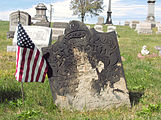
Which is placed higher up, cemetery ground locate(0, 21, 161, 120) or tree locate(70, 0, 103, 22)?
tree locate(70, 0, 103, 22)

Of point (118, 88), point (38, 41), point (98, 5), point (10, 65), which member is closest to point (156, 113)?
point (118, 88)

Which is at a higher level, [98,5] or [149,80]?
[98,5]

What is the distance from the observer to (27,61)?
3.90 meters

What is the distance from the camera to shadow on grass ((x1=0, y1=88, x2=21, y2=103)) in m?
4.47

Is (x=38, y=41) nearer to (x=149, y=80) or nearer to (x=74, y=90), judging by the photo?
(x=149, y=80)

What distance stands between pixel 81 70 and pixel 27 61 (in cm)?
95

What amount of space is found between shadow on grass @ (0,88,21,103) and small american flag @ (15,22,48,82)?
74 centimetres

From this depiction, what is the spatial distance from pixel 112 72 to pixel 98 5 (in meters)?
40.7

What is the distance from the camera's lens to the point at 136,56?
10.0m

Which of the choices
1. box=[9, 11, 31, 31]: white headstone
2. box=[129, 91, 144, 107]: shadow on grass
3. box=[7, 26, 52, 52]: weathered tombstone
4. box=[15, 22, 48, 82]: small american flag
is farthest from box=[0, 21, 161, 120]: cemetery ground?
box=[9, 11, 31, 31]: white headstone

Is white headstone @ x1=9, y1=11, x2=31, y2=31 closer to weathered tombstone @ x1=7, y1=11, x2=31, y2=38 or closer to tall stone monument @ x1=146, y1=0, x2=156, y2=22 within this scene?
weathered tombstone @ x1=7, y1=11, x2=31, y2=38

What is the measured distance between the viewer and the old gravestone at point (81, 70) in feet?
13.3

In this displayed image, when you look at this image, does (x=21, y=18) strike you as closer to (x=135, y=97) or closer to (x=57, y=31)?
(x=57, y=31)

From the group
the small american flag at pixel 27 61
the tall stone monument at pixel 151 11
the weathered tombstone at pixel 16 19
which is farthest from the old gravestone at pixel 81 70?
the tall stone monument at pixel 151 11
